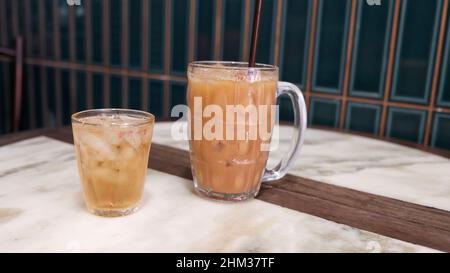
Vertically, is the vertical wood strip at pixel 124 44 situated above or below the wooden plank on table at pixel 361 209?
above

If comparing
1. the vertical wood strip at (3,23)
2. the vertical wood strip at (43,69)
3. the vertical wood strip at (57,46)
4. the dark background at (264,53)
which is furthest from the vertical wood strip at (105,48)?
the vertical wood strip at (3,23)

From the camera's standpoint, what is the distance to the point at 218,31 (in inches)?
73.7

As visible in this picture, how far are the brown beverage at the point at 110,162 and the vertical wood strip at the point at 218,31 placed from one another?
1.29 m

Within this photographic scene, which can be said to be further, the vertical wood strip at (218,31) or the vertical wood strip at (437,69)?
the vertical wood strip at (218,31)

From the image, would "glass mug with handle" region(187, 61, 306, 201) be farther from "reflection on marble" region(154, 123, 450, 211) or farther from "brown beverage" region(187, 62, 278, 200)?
"reflection on marble" region(154, 123, 450, 211)

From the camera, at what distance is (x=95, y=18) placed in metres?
2.25

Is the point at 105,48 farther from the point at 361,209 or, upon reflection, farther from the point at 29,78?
the point at 361,209

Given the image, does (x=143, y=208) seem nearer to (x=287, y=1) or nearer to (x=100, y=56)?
(x=287, y=1)

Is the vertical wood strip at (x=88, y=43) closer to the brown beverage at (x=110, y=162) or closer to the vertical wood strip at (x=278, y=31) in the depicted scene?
the vertical wood strip at (x=278, y=31)

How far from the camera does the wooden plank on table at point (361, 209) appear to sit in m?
0.59

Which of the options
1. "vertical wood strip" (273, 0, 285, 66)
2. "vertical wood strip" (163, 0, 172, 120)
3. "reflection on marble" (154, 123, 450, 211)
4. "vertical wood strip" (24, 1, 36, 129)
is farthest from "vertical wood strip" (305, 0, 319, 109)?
"vertical wood strip" (24, 1, 36, 129)

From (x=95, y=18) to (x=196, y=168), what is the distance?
178 cm

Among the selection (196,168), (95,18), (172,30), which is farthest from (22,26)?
(196,168)

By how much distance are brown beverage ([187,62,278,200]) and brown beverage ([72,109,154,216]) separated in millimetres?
108
